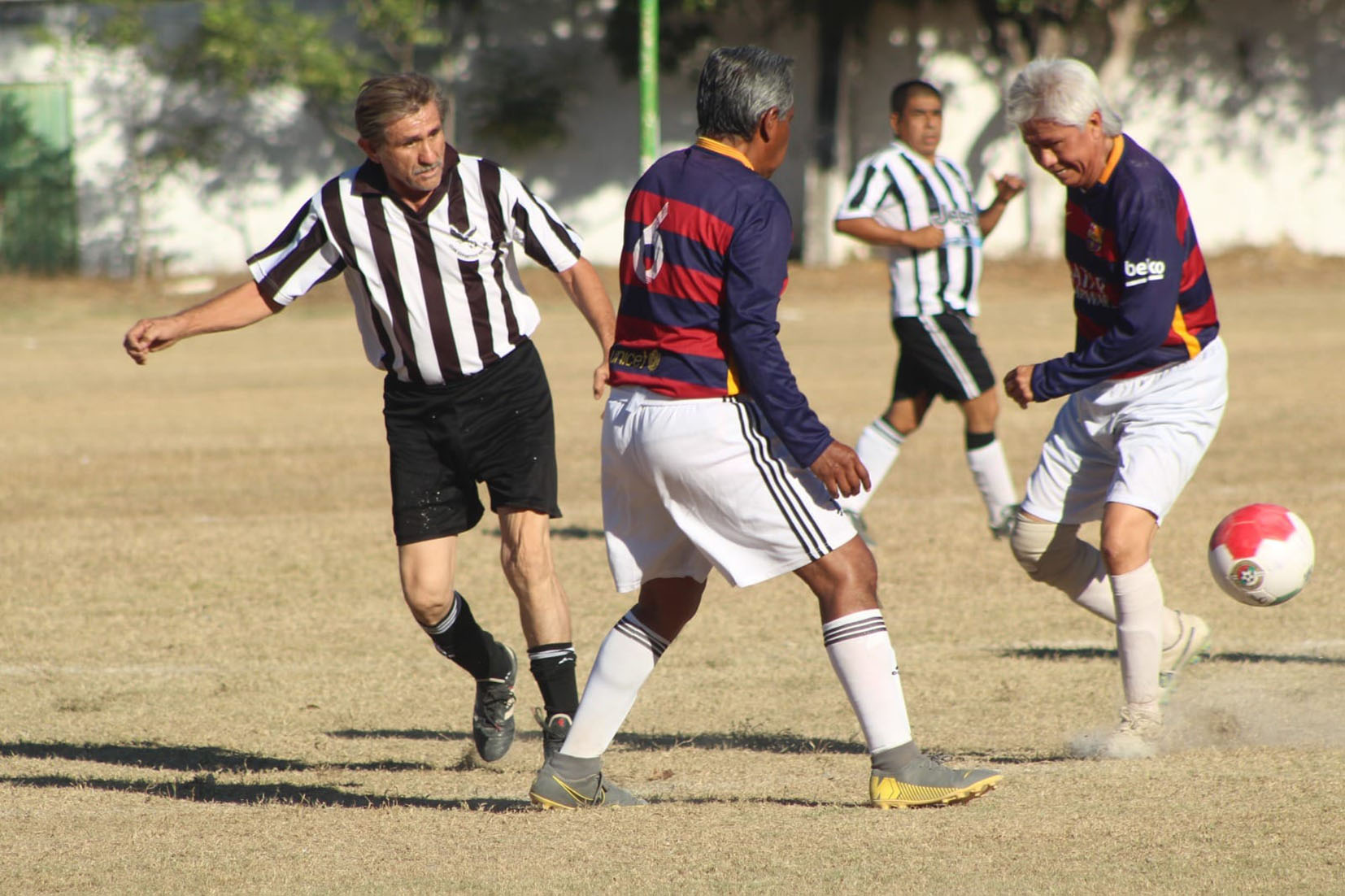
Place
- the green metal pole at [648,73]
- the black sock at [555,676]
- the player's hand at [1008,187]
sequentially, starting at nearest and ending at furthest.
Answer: the black sock at [555,676] < the player's hand at [1008,187] < the green metal pole at [648,73]

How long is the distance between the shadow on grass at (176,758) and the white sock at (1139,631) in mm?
2286

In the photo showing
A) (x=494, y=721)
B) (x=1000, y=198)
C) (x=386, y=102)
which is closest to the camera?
(x=386, y=102)

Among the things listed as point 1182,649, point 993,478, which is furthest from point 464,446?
point 993,478

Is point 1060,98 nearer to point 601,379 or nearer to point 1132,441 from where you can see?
point 1132,441

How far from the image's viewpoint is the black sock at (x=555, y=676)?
17.8 feet

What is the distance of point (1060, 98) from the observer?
5180 millimetres

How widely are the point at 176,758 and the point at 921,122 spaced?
5.44 metres

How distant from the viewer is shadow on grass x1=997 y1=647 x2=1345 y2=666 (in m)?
6.53

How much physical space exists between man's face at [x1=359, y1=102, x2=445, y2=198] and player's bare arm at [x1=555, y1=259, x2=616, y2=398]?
524 mm

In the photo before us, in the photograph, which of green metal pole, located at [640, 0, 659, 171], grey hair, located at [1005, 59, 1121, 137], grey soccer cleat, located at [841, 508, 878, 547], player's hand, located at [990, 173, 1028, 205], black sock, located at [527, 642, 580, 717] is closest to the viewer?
grey hair, located at [1005, 59, 1121, 137]

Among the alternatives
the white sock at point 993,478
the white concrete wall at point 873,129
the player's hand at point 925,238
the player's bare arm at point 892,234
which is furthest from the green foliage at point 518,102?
the white sock at point 993,478

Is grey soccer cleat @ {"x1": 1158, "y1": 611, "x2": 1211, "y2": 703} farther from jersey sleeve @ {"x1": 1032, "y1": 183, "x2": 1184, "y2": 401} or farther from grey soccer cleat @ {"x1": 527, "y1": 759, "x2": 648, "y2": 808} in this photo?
grey soccer cleat @ {"x1": 527, "y1": 759, "x2": 648, "y2": 808}

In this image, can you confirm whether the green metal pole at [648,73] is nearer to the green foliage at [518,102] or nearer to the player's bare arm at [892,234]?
the green foliage at [518,102]

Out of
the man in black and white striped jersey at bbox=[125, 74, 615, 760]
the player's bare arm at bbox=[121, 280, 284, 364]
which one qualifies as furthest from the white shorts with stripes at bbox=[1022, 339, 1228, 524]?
the player's bare arm at bbox=[121, 280, 284, 364]
